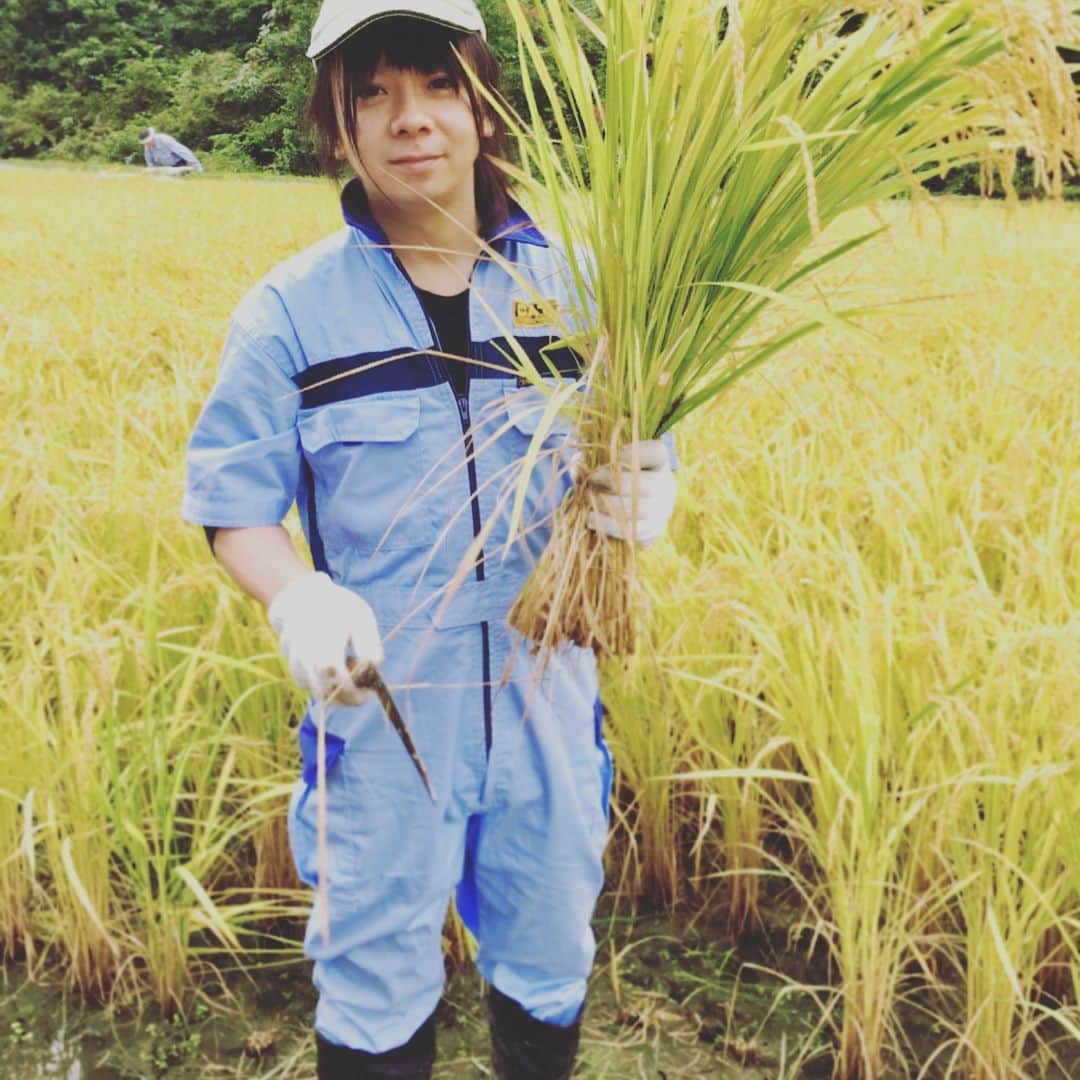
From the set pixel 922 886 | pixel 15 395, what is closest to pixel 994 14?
pixel 922 886

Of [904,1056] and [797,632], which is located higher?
[797,632]

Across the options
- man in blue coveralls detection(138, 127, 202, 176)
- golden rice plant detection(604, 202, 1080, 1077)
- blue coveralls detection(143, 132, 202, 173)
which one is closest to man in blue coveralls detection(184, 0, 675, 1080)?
golden rice plant detection(604, 202, 1080, 1077)

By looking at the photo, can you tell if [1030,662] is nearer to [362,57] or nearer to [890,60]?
[890,60]

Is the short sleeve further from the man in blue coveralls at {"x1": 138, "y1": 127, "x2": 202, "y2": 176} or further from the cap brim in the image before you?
the man in blue coveralls at {"x1": 138, "y1": 127, "x2": 202, "y2": 176}

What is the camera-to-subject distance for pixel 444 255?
1.04m

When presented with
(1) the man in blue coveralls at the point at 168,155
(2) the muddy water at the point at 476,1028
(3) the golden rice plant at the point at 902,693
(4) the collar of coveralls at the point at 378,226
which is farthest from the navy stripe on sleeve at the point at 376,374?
(1) the man in blue coveralls at the point at 168,155

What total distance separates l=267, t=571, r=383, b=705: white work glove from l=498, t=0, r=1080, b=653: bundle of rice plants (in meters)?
0.18

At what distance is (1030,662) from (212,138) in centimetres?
1565

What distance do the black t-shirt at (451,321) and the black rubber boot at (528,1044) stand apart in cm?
74

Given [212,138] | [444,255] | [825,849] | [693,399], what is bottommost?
[825,849]

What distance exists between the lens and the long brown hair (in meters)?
0.95

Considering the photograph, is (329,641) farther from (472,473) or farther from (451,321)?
(451,321)

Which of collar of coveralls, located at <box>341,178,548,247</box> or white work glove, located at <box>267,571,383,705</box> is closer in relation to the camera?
white work glove, located at <box>267,571,383,705</box>

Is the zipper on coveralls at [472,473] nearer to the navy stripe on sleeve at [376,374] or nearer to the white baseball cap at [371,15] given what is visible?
the navy stripe on sleeve at [376,374]
